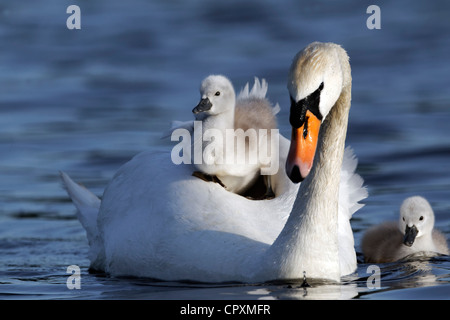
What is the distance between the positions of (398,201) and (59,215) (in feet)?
11.4

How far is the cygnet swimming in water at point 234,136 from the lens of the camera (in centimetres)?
749

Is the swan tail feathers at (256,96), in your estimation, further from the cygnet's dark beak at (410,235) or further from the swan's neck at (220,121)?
the cygnet's dark beak at (410,235)

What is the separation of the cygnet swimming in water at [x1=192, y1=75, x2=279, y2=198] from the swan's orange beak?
1371 millimetres

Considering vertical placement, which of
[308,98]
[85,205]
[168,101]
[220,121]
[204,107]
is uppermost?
[168,101]

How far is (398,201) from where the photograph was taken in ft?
35.2

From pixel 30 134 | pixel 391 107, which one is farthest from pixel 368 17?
pixel 30 134

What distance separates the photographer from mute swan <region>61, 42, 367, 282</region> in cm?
655

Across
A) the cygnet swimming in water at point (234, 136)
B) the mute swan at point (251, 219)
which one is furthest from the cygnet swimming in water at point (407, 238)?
the cygnet swimming in water at point (234, 136)

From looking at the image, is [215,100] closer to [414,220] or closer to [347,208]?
[347,208]

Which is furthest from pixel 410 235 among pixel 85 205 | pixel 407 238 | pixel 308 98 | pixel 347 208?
pixel 308 98

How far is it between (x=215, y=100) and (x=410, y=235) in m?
2.32

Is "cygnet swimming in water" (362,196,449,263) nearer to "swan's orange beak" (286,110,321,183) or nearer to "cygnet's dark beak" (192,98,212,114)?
"cygnet's dark beak" (192,98,212,114)

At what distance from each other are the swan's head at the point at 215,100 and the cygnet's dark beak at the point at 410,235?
2.12 m

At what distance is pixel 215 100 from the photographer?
7.84 metres
